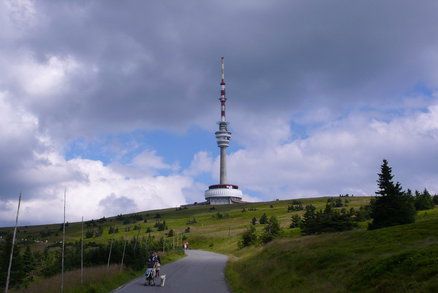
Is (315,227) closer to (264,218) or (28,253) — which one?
(28,253)

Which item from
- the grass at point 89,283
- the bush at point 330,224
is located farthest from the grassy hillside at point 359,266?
the bush at point 330,224

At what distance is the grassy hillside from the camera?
742 inches

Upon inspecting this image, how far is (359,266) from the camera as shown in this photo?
23688 millimetres

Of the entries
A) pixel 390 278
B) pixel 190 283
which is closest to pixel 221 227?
pixel 190 283

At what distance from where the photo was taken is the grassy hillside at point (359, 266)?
18844mm

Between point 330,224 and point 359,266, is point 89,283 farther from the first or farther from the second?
point 330,224

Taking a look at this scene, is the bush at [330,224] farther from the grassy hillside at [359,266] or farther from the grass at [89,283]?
the grass at [89,283]

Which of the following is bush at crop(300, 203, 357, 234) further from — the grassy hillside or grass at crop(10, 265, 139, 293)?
grass at crop(10, 265, 139, 293)

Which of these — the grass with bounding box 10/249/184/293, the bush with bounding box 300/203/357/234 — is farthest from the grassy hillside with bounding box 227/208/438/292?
the bush with bounding box 300/203/357/234

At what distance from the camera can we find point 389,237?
33656 millimetres

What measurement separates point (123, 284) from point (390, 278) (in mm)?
16549

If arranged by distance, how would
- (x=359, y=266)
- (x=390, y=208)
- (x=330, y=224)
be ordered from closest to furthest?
(x=359, y=266) < (x=390, y=208) < (x=330, y=224)

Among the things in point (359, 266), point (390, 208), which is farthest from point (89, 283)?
point (390, 208)

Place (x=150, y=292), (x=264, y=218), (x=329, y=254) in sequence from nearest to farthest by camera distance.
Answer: (x=150, y=292), (x=329, y=254), (x=264, y=218)
